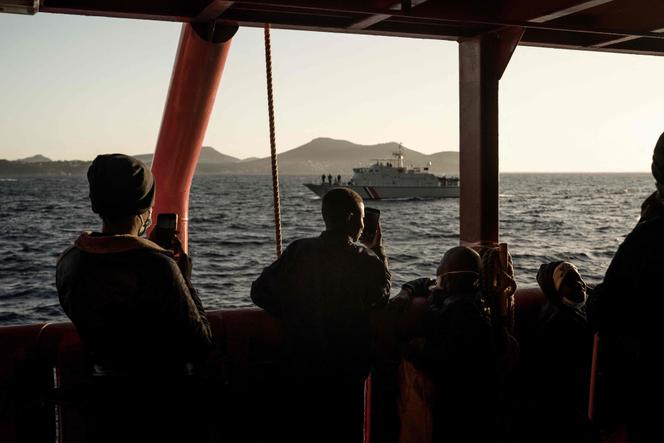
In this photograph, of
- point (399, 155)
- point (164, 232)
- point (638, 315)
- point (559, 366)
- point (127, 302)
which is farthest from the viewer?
point (399, 155)

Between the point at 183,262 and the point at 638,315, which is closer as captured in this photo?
the point at 638,315

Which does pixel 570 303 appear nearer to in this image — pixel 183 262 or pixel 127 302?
pixel 183 262

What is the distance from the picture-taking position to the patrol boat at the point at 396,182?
96.6 meters

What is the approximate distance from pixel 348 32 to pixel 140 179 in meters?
2.51

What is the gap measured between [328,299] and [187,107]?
2110 millimetres

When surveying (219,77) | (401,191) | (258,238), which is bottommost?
(258,238)

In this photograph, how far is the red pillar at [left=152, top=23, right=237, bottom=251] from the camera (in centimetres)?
436

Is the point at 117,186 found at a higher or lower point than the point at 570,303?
higher

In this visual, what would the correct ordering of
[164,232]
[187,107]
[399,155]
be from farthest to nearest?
1. [399,155]
2. [187,107]
3. [164,232]

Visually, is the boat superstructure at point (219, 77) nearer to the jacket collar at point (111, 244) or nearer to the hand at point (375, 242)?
the hand at point (375, 242)

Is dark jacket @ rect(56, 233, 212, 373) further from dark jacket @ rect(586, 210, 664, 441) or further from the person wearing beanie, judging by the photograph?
dark jacket @ rect(586, 210, 664, 441)

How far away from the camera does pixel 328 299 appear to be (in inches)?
122

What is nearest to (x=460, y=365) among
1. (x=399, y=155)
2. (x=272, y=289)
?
(x=272, y=289)

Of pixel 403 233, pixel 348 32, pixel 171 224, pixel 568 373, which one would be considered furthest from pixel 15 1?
pixel 403 233
